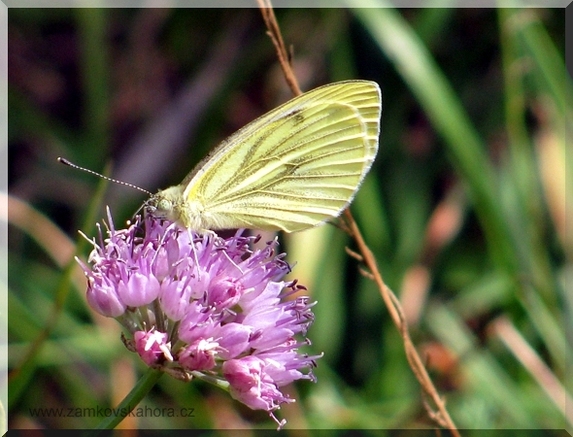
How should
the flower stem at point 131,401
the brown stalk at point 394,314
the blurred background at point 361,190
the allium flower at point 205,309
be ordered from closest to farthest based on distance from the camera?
the flower stem at point 131,401
the allium flower at point 205,309
the brown stalk at point 394,314
the blurred background at point 361,190

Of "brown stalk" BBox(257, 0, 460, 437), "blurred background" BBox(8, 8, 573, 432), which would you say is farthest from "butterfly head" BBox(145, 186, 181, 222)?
"blurred background" BBox(8, 8, 573, 432)

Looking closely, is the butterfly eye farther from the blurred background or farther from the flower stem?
the blurred background

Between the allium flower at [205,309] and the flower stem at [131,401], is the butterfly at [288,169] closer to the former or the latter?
the allium flower at [205,309]

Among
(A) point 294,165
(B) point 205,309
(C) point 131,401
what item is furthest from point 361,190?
(C) point 131,401

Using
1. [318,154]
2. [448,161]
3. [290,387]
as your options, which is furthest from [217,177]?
[448,161]

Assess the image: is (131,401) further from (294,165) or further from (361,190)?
(361,190)

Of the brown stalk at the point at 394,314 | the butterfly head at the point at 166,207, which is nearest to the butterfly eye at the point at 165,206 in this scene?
the butterfly head at the point at 166,207
